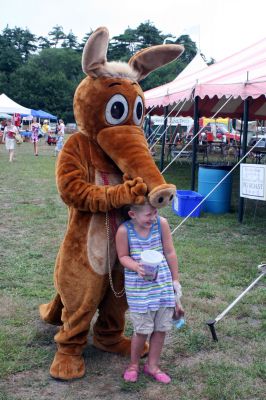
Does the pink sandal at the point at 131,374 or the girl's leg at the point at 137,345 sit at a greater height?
the girl's leg at the point at 137,345

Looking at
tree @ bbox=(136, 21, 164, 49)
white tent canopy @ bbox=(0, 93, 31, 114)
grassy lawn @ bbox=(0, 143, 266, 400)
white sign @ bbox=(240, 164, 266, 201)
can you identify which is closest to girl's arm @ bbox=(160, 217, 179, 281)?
grassy lawn @ bbox=(0, 143, 266, 400)

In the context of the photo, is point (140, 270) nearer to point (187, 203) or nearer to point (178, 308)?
point (178, 308)

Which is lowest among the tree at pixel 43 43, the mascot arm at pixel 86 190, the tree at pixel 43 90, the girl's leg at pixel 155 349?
the girl's leg at pixel 155 349

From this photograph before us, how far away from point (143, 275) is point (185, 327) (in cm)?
130

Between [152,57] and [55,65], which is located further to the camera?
[55,65]

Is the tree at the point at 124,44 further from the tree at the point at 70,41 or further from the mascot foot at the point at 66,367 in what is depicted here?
the mascot foot at the point at 66,367

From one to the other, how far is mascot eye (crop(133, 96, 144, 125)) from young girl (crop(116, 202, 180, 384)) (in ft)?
1.79

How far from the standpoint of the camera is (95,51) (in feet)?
9.07

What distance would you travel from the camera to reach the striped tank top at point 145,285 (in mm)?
2721

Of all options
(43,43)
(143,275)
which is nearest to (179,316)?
(143,275)

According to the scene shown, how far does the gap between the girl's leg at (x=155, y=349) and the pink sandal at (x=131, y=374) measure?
10cm

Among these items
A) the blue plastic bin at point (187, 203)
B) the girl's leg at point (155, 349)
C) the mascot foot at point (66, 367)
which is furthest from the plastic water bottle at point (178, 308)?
the blue plastic bin at point (187, 203)

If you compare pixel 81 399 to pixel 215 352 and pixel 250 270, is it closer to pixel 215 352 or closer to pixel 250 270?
pixel 215 352

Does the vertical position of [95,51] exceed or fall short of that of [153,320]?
it exceeds it
